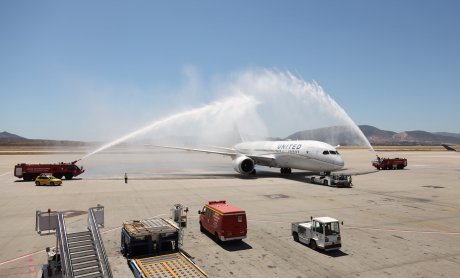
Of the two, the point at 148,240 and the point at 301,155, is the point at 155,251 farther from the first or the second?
the point at 301,155

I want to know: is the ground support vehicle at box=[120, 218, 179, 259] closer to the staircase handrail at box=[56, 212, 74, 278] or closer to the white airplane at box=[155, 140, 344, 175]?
the staircase handrail at box=[56, 212, 74, 278]

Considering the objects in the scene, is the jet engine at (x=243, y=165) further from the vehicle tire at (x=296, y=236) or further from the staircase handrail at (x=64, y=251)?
the staircase handrail at (x=64, y=251)

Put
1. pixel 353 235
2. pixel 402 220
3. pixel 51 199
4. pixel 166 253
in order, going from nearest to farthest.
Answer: pixel 166 253 < pixel 353 235 < pixel 402 220 < pixel 51 199

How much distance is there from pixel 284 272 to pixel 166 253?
219 inches

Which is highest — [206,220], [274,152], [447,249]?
[274,152]

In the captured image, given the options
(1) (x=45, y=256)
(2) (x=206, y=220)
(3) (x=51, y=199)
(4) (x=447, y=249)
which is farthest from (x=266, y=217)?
(3) (x=51, y=199)

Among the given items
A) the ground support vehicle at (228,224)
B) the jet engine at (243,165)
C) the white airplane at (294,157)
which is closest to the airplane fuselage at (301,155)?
the white airplane at (294,157)

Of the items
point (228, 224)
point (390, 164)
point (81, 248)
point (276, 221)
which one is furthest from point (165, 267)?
point (390, 164)

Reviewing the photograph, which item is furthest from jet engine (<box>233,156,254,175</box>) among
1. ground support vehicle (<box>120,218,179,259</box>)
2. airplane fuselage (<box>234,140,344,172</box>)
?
ground support vehicle (<box>120,218,179,259</box>)

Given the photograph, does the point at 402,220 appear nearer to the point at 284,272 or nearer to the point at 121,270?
the point at 284,272

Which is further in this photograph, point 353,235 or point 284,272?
point 353,235

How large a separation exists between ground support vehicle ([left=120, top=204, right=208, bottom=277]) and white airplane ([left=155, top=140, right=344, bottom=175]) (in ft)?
90.5

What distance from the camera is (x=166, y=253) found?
51.3 feet

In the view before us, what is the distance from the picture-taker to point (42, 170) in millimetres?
44562
